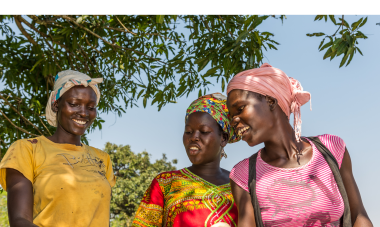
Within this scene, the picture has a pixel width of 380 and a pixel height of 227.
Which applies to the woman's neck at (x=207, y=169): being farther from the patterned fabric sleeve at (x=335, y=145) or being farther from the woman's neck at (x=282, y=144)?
the patterned fabric sleeve at (x=335, y=145)

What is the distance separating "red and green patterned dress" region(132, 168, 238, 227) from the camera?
232cm

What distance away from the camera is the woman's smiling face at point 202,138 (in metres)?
2.60

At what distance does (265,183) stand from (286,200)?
0.49 feet

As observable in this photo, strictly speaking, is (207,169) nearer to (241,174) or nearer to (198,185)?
(198,185)

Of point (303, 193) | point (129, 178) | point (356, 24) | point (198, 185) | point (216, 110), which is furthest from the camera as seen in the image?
point (129, 178)

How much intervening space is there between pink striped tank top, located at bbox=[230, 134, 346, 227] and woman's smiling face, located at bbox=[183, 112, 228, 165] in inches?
24.5

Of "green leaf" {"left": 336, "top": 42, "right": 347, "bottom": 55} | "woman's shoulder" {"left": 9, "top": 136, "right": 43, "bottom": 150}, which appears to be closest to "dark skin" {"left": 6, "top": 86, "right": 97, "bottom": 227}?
"woman's shoulder" {"left": 9, "top": 136, "right": 43, "bottom": 150}

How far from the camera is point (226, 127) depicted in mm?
2732

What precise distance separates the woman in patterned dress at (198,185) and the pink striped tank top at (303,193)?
1.41ft

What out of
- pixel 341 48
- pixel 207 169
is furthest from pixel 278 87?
pixel 341 48

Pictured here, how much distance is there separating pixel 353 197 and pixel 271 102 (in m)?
0.67

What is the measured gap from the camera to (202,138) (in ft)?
8.57

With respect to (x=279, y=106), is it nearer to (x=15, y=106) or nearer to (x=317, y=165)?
(x=317, y=165)
